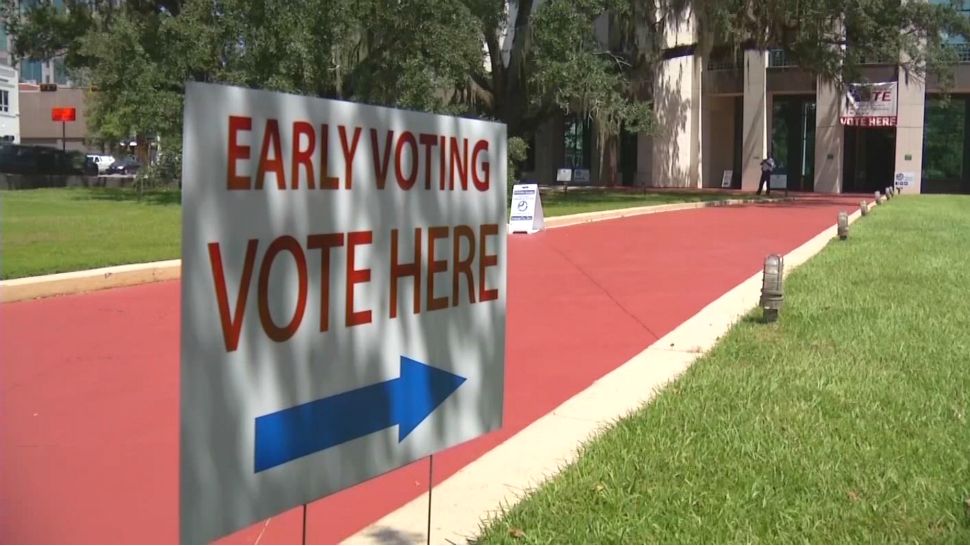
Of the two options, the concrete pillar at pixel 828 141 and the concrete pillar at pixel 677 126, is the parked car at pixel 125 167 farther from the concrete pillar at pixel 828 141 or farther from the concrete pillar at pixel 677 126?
the concrete pillar at pixel 828 141

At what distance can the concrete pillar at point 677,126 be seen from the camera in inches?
1700

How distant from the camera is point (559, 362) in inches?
292

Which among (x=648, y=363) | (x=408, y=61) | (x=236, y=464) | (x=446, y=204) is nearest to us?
(x=236, y=464)

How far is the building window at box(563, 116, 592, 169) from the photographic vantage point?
49.5 m

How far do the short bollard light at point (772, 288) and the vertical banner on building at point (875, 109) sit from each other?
34305mm

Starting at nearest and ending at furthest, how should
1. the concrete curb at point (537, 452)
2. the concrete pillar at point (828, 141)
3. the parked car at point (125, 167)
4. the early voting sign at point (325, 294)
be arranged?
the early voting sign at point (325, 294), the concrete curb at point (537, 452), the concrete pillar at point (828, 141), the parked car at point (125, 167)

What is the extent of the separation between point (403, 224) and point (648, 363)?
4.08 meters

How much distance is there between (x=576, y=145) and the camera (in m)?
50.0

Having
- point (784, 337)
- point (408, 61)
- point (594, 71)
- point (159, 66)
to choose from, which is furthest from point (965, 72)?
point (784, 337)

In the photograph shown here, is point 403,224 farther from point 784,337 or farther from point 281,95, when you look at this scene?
point 784,337

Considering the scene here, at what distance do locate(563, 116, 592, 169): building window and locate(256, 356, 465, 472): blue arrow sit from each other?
A: 4645 cm

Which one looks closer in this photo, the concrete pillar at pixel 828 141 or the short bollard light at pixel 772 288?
the short bollard light at pixel 772 288

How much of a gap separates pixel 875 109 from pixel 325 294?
1637 inches

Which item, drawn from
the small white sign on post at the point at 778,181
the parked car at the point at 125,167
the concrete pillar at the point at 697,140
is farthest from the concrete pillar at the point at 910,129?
the parked car at the point at 125,167
